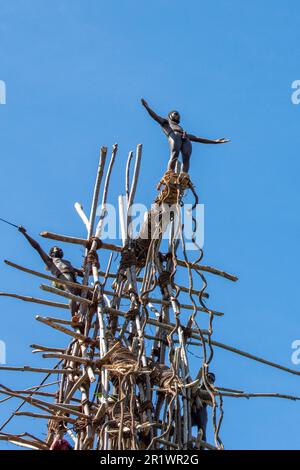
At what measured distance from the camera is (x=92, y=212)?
1733cm

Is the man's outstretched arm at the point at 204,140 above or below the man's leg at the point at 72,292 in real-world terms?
above

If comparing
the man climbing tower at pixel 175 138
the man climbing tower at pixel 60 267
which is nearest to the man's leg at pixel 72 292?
the man climbing tower at pixel 60 267

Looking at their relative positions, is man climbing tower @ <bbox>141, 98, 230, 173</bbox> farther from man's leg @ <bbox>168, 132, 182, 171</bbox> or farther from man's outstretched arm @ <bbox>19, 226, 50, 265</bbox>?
man's outstretched arm @ <bbox>19, 226, 50, 265</bbox>

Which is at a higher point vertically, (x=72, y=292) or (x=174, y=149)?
(x=174, y=149)

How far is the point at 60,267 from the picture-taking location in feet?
56.1

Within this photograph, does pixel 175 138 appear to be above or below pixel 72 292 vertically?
above

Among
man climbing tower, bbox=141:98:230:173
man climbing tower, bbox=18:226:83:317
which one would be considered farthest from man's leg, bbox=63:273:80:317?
man climbing tower, bbox=141:98:230:173

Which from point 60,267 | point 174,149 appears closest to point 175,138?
point 174,149

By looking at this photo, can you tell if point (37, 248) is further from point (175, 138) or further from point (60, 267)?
point (175, 138)

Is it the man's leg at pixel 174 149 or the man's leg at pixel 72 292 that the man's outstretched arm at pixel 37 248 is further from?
the man's leg at pixel 174 149

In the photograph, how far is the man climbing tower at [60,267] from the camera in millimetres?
16875

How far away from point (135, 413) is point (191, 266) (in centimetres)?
229
